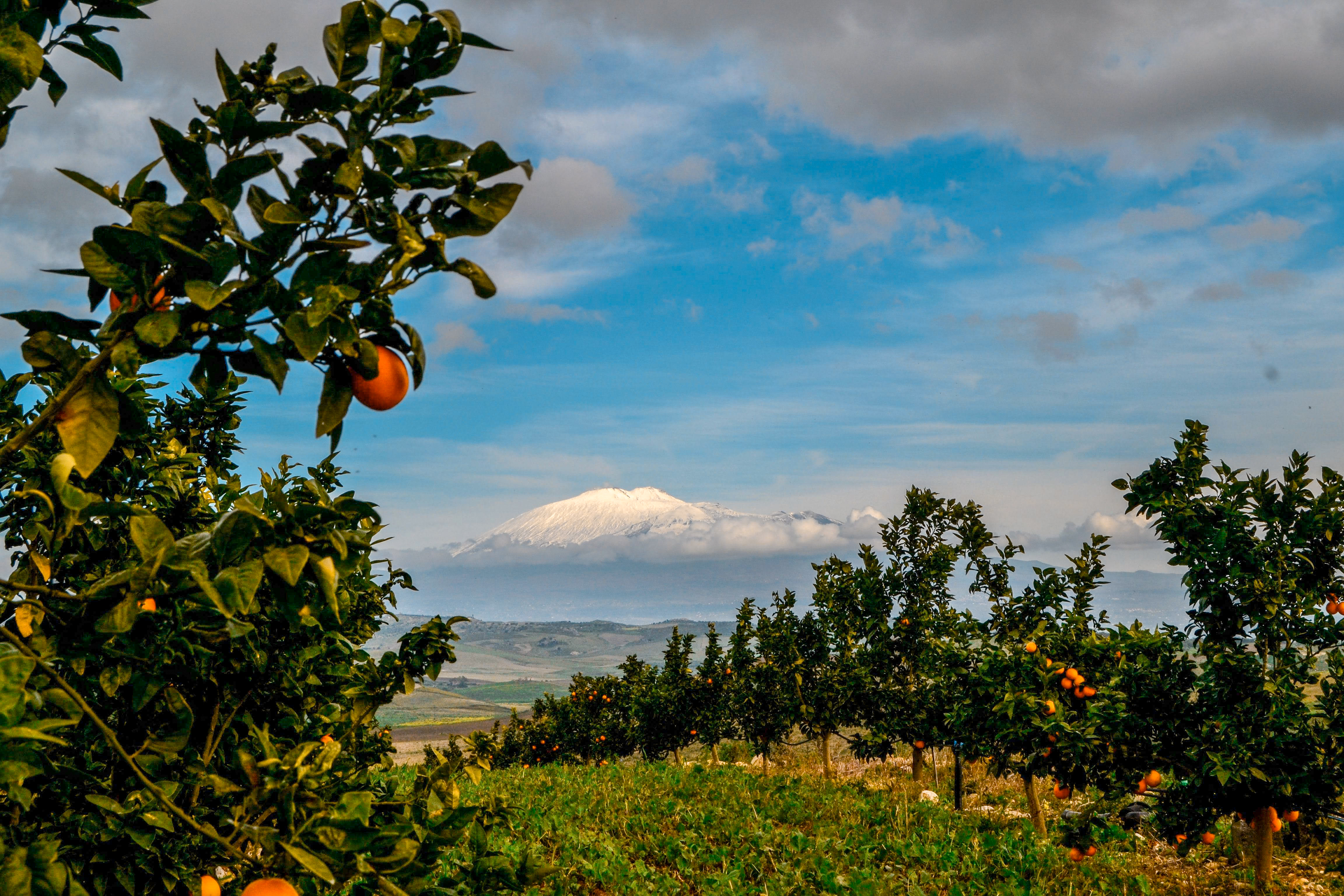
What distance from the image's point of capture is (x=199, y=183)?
5.07 ft

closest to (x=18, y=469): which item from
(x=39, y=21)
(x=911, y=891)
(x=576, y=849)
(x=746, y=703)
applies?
(x=39, y=21)

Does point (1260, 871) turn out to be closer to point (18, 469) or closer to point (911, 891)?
point (911, 891)

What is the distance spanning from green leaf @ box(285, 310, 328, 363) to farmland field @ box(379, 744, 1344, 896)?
6.57 m

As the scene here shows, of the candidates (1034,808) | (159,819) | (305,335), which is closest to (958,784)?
(1034,808)

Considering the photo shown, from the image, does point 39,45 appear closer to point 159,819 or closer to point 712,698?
point 159,819

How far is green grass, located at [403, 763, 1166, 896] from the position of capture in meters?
7.21

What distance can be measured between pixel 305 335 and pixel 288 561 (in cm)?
42

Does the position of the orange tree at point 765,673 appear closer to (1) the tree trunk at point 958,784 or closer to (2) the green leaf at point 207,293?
(1) the tree trunk at point 958,784

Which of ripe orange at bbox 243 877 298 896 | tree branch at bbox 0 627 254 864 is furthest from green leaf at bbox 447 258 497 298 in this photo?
ripe orange at bbox 243 877 298 896

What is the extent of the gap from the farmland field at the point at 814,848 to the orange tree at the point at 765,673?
161 inches

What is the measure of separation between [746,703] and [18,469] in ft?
52.5

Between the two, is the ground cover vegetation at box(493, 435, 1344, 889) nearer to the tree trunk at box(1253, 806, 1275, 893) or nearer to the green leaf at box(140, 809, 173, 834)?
the tree trunk at box(1253, 806, 1275, 893)

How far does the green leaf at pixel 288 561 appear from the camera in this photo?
1.40m

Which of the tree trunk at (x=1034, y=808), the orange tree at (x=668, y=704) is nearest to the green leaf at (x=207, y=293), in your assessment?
the tree trunk at (x=1034, y=808)
